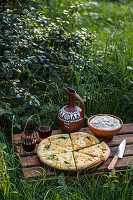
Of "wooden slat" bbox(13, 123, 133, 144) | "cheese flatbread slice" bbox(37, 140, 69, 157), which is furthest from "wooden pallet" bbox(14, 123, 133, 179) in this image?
"cheese flatbread slice" bbox(37, 140, 69, 157)

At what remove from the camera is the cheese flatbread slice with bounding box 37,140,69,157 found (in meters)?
2.53

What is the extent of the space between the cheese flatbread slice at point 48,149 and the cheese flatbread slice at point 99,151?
19 centimetres

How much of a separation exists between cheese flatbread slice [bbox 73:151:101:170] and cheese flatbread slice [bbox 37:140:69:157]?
141 mm

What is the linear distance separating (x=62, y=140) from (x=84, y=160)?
0.38m

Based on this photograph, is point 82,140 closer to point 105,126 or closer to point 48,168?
point 105,126

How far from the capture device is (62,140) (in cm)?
274

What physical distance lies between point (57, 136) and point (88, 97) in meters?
0.83

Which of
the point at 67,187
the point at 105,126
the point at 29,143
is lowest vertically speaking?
the point at 67,187

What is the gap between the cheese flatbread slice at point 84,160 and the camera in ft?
7.79

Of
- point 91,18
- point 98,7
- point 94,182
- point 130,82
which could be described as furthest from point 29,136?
point 98,7

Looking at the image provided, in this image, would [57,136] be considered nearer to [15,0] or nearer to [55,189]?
[55,189]

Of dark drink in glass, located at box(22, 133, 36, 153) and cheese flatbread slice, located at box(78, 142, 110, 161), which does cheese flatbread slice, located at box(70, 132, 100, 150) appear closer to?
cheese flatbread slice, located at box(78, 142, 110, 161)

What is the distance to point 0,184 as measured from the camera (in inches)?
91.0

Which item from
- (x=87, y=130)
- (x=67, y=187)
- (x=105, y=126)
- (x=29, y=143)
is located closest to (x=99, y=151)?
(x=105, y=126)
